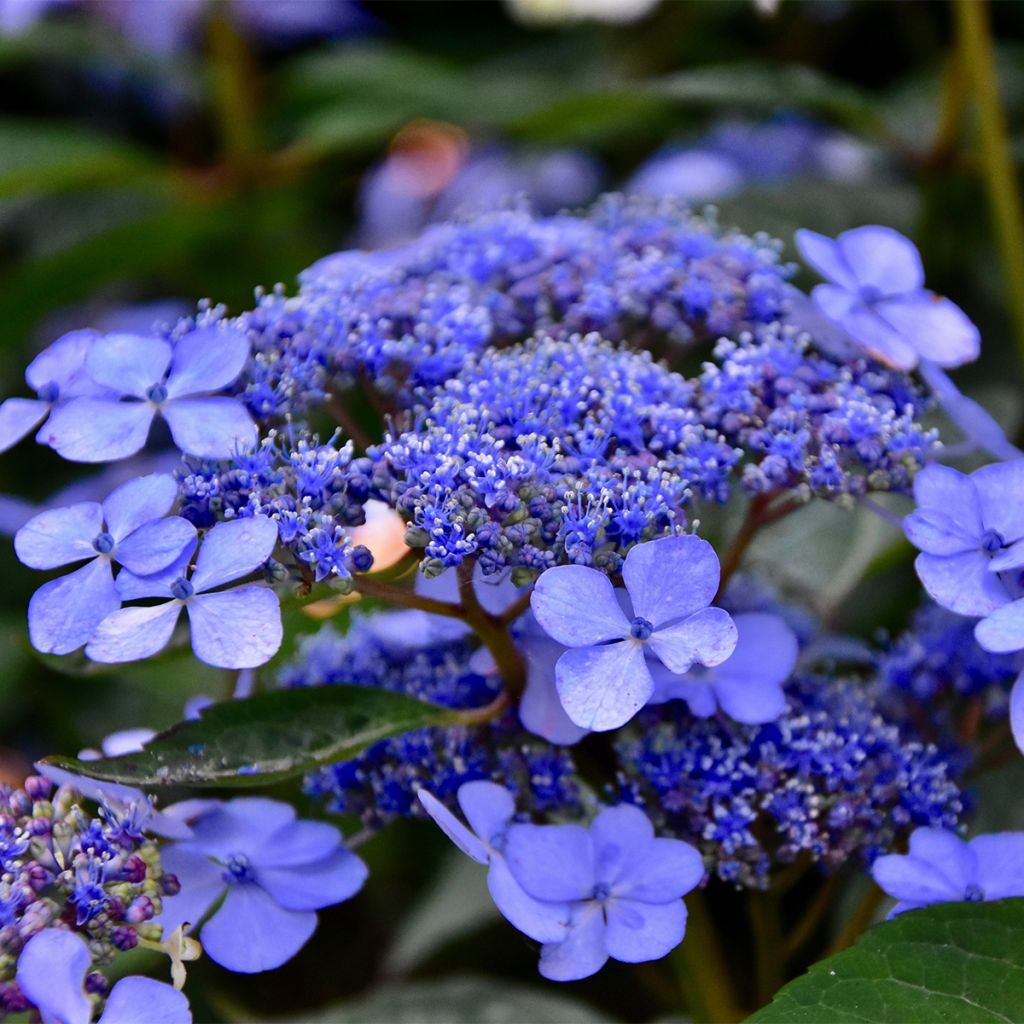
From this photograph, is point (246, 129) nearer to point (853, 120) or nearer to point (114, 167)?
point (114, 167)

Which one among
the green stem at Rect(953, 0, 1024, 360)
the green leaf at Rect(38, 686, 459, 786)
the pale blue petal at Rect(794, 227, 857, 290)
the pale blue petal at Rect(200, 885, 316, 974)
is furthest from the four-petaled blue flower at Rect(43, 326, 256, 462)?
the green stem at Rect(953, 0, 1024, 360)

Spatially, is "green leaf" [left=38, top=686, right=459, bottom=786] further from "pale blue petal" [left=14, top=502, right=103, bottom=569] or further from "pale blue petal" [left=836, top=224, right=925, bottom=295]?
"pale blue petal" [left=836, top=224, right=925, bottom=295]

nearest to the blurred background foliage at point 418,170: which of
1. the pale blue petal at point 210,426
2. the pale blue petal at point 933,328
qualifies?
the pale blue petal at point 933,328

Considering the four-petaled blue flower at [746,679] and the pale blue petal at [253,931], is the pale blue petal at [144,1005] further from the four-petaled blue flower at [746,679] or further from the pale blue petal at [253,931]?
the four-petaled blue flower at [746,679]

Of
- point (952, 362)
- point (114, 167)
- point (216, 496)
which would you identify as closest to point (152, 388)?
Result: point (216, 496)

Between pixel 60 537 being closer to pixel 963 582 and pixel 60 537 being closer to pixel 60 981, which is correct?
pixel 60 981

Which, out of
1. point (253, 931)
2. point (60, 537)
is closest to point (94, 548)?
point (60, 537)
